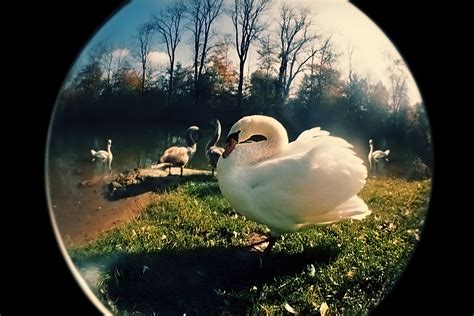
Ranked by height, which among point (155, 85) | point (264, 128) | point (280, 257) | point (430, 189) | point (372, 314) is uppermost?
point (155, 85)

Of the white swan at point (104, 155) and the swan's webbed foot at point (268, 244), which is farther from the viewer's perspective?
the swan's webbed foot at point (268, 244)

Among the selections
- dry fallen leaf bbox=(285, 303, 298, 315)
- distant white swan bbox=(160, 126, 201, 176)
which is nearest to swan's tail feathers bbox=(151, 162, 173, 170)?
distant white swan bbox=(160, 126, 201, 176)

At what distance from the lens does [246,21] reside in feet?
9.73

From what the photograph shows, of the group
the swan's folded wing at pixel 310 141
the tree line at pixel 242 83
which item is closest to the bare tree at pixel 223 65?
the tree line at pixel 242 83

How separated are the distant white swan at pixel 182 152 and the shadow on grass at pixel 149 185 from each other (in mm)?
72

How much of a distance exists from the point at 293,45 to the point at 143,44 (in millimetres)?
738

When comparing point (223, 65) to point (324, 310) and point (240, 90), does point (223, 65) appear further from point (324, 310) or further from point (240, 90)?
point (324, 310)

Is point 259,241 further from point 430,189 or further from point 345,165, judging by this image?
point 430,189

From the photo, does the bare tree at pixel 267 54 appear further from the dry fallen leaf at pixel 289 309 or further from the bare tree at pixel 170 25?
the dry fallen leaf at pixel 289 309

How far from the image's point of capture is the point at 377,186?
121 inches

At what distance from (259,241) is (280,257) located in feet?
0.45

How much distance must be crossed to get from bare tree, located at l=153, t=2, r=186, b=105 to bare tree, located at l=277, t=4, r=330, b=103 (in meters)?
0.50

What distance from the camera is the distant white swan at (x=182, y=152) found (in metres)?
3.07

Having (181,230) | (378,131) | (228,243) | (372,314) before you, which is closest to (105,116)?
(181,230)
